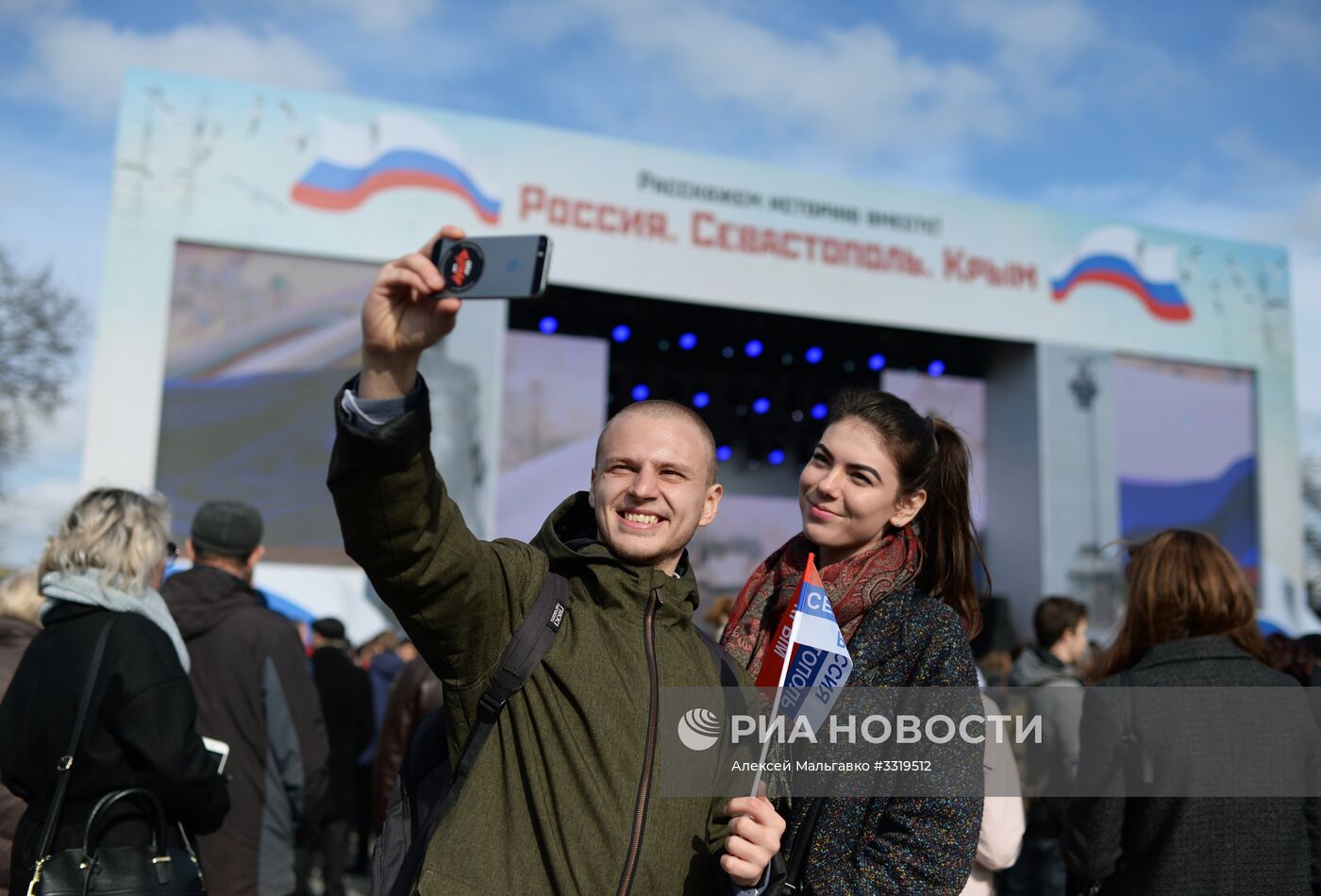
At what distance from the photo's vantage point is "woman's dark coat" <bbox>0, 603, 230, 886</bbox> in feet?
8.66

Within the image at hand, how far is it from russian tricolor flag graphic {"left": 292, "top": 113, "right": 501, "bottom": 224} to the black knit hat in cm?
1138

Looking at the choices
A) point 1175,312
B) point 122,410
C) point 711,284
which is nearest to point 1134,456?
point 1175,312

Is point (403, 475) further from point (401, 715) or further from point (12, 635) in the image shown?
point (401, 715)

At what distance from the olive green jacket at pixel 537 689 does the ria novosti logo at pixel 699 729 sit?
0.05 meters

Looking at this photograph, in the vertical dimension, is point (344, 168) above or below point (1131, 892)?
above

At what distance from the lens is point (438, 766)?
178 cm

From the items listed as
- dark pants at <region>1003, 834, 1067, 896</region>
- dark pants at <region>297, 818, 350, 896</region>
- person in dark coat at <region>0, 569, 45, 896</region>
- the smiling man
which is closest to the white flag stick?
the smiling man

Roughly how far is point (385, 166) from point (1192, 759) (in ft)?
44.4

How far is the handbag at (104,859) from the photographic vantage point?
2.53 m

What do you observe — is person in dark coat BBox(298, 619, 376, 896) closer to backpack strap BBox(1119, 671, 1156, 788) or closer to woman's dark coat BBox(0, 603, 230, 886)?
woman's dark coat BBox(0, 603, 230, 886)

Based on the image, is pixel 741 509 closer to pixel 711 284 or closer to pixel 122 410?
pixel 711 284

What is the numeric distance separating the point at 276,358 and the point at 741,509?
7.37 meters

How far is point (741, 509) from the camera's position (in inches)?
691

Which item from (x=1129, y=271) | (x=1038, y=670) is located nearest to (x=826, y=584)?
(x=1038, y=670)
